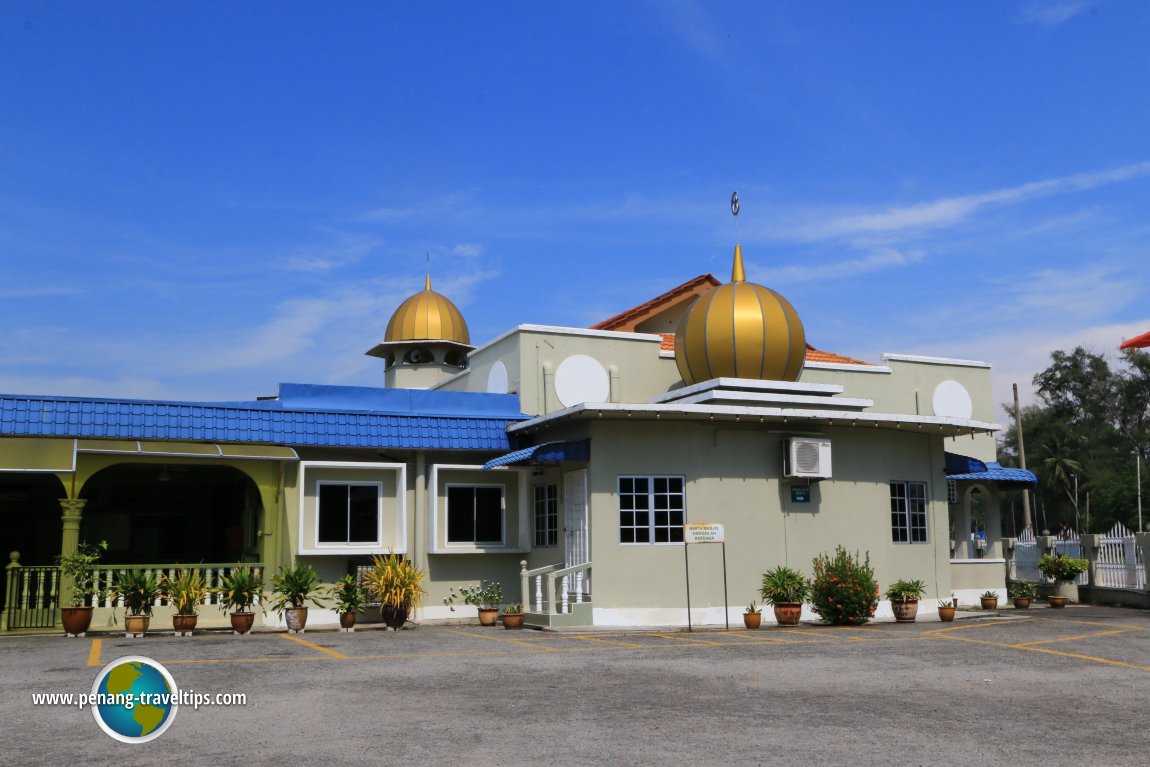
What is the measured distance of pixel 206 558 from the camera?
80.2ft

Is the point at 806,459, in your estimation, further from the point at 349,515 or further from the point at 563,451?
the point at 349,515

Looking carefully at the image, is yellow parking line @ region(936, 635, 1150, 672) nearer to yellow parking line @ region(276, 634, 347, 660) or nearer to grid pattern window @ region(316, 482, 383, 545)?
yellow parking line @ region(276, 634, 347, 660)

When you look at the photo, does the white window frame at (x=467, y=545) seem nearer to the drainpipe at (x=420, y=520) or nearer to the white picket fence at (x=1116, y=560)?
the drainpipe at (x=420, y=520)

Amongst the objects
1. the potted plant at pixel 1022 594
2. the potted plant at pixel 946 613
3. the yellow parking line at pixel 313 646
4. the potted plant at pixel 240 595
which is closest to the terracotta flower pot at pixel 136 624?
the potted plant at pixel 240 595

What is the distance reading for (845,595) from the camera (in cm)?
1894

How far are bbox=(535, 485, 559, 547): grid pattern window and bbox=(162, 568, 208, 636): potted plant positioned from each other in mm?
6323

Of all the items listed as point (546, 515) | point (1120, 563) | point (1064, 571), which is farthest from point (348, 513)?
point (1120, 563)

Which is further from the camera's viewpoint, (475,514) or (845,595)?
(475,514)

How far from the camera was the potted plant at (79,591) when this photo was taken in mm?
17188

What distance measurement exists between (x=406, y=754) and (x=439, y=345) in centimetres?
2537

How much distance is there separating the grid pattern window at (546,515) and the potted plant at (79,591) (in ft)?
25.9

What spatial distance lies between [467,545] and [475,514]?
636mm

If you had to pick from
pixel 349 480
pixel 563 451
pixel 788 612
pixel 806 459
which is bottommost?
pixel 788 612

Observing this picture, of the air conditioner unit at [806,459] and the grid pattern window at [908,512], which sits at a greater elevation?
the air conditioner unit at [806,459]
